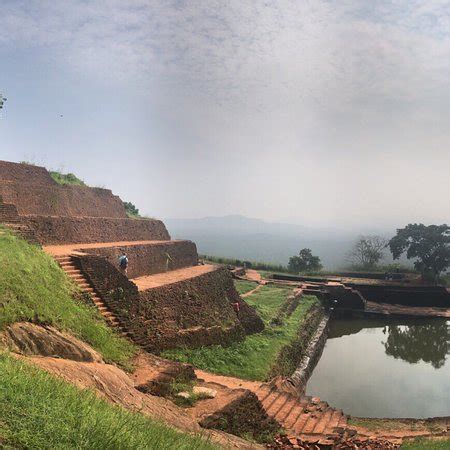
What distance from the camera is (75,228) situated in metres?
14.3

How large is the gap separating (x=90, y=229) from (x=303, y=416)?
1032 centimetres

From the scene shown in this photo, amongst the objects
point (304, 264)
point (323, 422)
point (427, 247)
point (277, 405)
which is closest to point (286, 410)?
point (277, 405)

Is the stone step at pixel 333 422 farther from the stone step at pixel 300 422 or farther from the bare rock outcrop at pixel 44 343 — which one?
the bare rock outcrop at pixel 44 343

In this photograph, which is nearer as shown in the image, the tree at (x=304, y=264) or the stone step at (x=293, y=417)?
the stone step at (x=293, y=417)

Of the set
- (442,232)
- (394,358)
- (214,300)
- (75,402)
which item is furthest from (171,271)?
(442,232)

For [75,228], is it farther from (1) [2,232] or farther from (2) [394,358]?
(2) [394,358]

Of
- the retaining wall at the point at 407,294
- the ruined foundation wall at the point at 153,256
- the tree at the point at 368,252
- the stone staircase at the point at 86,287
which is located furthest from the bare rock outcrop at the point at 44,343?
the tree at the point at 368,252

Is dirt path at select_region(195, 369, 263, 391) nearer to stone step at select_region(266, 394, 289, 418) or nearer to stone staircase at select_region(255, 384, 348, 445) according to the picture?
stone staircase at select_region(255, 384, 348, 445)

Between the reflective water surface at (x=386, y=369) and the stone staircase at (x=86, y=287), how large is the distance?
6.45m

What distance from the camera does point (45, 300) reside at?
7.35 m

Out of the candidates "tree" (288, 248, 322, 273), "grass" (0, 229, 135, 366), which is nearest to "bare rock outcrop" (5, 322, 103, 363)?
"grass" (0, 229, 135, 366)

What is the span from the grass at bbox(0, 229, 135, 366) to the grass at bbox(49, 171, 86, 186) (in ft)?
33.9

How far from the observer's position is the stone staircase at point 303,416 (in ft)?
24.7

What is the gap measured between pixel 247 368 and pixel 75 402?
A: 736 centimetres
